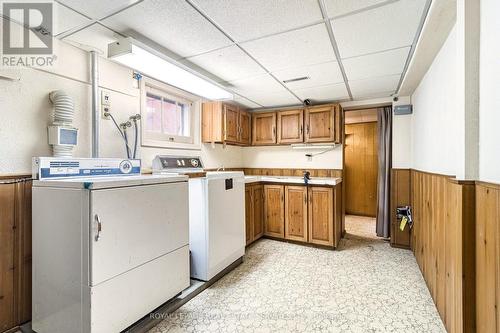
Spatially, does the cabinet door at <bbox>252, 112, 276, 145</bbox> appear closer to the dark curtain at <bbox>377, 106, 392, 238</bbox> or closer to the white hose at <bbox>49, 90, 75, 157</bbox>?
the dark curtain at <bbox>377, 106, 392, 238</bbox>

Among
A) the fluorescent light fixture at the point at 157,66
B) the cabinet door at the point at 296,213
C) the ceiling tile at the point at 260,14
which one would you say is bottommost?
the cabinet door at the point at 296,213

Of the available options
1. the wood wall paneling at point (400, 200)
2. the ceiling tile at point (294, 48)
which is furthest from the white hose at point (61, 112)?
the wood wall paneling at point (400, 200)

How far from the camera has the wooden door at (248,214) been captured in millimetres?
3426

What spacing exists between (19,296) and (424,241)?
3512 millimetres

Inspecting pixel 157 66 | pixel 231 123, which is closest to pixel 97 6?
pixel 157 66

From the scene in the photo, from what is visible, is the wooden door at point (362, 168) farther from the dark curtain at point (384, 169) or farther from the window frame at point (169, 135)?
the window frame at point (169, 135)

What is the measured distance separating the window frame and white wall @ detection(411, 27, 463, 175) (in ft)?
8.98

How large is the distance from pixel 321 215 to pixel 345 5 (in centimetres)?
260

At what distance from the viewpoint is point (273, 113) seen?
13.9 feet

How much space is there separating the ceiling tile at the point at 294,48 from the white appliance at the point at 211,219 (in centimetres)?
129

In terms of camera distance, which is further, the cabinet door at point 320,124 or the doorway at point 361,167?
the doorway at point 361,167

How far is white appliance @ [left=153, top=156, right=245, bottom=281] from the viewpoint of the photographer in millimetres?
2408

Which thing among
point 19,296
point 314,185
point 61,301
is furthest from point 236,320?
point 314,185

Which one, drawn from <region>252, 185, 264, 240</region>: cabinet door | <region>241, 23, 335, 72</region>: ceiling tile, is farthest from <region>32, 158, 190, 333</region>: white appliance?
<region>252, 185, 264, 240</region>: cabinet door
